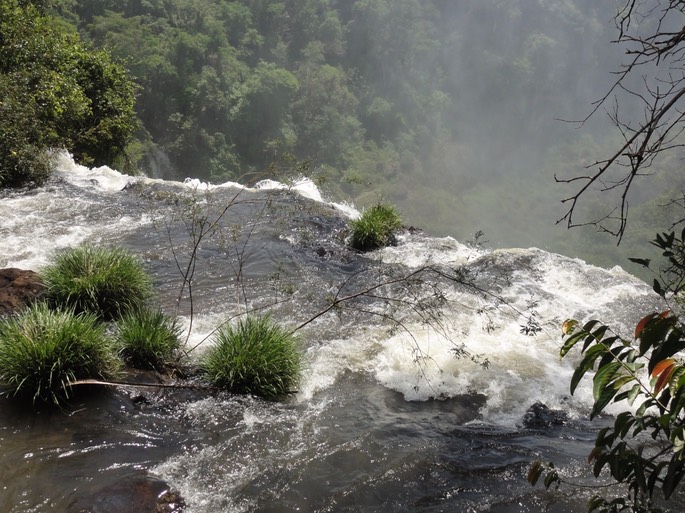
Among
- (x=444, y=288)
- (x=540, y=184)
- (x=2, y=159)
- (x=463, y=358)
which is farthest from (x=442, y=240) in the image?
(x=540, y=184)

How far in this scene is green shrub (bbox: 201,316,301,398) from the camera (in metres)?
5.26

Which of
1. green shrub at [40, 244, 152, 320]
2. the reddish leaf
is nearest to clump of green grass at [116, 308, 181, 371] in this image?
green shrub at [40, 244, 152, 320]

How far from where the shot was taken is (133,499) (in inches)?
145

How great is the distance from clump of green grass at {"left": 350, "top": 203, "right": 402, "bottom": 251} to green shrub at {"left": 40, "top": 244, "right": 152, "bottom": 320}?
4586mm

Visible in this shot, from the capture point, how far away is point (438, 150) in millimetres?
58625

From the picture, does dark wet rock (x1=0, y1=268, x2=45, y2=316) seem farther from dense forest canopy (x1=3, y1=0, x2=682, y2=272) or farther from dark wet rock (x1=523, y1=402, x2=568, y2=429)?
dense forest canopy (x1=3, y1=0, x2=682, y2=272)

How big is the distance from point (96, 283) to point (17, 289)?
0.82 meters

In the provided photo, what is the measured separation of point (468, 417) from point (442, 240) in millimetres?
5757

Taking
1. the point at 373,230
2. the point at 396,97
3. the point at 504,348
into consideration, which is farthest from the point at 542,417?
the point at 396,97

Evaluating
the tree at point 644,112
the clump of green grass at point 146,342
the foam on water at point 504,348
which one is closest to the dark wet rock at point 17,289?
the clump of green grass at point 146,342

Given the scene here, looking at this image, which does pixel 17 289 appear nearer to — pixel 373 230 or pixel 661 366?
pixel 373 230

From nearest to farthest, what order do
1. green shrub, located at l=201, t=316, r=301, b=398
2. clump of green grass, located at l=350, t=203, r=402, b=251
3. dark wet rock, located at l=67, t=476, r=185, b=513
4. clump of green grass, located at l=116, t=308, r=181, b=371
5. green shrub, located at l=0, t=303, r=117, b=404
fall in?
dark wet rock, located at l=67, t=476, r=185, b=513, green shrub, located at l=0, t=303, r=117, b=404, green shrub, located at l=201, t=316, r=301, b=398, clump of green grass, located at l=116, t=308, r=181, b=371, clump of green grass, located at l=350, t=203, r=402, b=251

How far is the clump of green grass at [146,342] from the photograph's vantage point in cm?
539

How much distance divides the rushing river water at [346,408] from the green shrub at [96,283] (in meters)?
0.69
